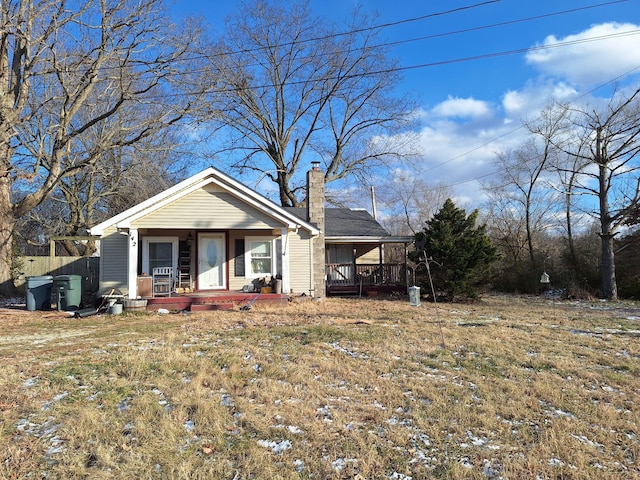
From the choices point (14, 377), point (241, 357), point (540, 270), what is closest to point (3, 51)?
point (14, 377)

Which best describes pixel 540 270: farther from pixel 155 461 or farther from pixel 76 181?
pixel 76 181

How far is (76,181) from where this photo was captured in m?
22.8

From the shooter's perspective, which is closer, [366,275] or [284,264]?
[284,264]

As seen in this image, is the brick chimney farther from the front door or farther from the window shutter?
the front door

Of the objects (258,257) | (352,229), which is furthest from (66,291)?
(352,229)

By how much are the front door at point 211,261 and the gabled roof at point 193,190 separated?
2219 millimetres

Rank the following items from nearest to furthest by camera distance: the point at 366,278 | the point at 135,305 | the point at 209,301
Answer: the point at 135,305, the point at 209,301, the point at 366,278

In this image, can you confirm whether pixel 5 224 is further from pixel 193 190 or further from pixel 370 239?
pixel 370 239

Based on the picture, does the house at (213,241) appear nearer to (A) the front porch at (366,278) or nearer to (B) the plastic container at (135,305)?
(B) the plastic container at (135,305)

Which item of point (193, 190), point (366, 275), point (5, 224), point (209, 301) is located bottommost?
point (209, 301)

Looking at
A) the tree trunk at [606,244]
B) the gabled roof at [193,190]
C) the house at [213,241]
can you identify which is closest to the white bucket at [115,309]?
the house at [213,241]

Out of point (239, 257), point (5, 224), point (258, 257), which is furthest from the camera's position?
point (258, 257)

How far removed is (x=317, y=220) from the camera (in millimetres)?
15648

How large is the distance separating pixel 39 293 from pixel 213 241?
542cm
